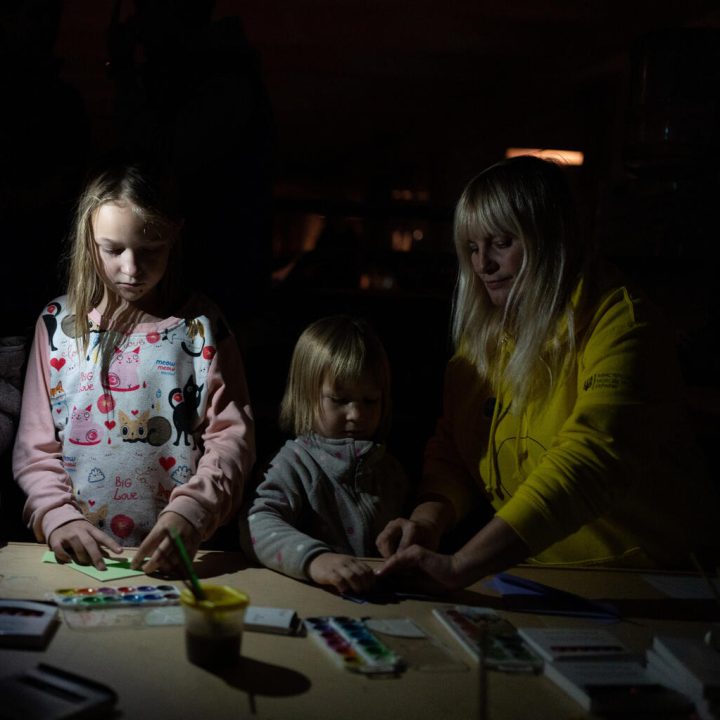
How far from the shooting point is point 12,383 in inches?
75.5

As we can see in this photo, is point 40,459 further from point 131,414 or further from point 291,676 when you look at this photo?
point 291,676

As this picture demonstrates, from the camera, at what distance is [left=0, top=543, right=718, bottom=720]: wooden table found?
111 centimetres

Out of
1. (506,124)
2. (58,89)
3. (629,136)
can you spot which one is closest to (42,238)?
(58,89)

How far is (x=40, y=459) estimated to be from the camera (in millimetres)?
1791

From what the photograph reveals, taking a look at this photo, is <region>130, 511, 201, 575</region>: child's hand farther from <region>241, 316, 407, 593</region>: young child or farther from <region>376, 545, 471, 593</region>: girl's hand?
<region>376, 545, 471, 593</region>: girl's hand

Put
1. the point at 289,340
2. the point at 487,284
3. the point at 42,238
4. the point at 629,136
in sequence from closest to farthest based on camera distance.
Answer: the point at 487,284, the point at 42,238, the point at 289,340, the point at 629,136

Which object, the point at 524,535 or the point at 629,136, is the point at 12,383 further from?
the point at 629,136

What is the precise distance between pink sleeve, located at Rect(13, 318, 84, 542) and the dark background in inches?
14.6

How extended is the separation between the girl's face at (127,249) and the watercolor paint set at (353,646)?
0.78 metres

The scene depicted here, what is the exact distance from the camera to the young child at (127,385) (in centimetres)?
181

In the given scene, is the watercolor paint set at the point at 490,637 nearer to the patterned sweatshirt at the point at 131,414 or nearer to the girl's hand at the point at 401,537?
the girl's hand at the point at 401,537

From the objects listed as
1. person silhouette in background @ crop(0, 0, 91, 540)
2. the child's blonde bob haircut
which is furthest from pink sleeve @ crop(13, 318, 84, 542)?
the child's blonde bob haircut

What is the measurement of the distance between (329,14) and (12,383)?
3.69 m

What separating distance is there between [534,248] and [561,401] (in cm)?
30
